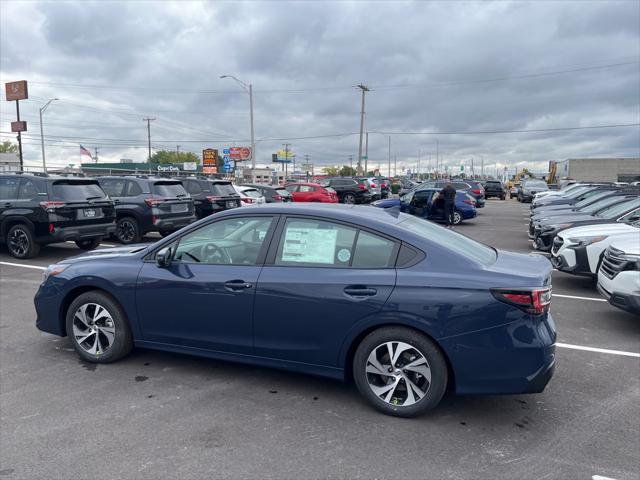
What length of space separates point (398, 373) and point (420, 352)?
239 millimetres

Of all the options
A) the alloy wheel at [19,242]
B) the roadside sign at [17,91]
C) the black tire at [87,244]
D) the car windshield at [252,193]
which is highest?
the roadside sign at [17,91]

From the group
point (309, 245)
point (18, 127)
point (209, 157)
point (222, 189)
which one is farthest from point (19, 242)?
point (209, 157)

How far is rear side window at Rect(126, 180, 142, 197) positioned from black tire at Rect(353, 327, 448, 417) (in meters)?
10.1

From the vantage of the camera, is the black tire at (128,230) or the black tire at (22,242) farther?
the black tire at (128,230)

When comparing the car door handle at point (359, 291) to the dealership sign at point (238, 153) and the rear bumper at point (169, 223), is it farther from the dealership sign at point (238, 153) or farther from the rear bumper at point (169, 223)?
the dealership sign at point (238, 153)

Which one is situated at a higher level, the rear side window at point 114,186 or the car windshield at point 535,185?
the rear side window at point 114,186

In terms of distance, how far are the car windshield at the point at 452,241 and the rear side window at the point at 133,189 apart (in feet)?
31.5

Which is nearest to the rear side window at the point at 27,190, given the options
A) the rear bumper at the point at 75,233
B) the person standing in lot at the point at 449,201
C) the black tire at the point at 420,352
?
the rear bumper at the point at 75,233

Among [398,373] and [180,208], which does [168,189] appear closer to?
[180,208]

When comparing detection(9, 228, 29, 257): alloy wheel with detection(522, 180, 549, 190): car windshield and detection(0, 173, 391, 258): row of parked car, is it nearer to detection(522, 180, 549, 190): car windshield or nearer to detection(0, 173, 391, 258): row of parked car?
detection(0, 173, 391, 258): row of parked car

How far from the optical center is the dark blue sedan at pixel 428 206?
1866 centimetres

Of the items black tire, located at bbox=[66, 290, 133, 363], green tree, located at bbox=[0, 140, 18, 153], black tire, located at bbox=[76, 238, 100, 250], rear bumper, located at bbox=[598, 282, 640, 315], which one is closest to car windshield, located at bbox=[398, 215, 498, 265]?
rear bumper, located at bbox=[598, 282, 640, 315]

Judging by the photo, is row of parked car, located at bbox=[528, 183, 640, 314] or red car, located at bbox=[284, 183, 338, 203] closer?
row of parked car, located at bbox=[528, 183, 640, 314]

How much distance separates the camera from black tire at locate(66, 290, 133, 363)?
4.50 meters
